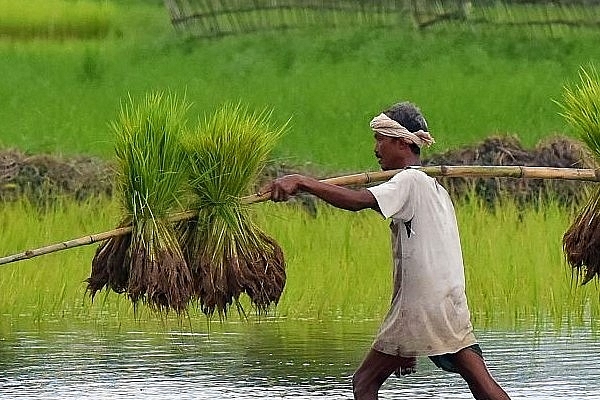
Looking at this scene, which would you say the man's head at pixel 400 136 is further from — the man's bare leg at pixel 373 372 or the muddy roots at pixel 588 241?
the muddy roots at pixel 588 241

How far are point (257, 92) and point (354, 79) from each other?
3.79 feet

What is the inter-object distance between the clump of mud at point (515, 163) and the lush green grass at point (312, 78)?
1623 millimetres

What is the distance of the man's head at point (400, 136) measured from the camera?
695 centimetres

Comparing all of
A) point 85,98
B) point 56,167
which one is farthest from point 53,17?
point 56,167

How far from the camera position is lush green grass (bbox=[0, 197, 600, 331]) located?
10.1 meters

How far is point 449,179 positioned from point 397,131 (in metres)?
6.11

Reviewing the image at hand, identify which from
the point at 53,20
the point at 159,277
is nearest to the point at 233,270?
the point at 159,277

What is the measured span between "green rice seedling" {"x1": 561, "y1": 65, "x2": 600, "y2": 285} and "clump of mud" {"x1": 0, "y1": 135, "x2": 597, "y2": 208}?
4.66m

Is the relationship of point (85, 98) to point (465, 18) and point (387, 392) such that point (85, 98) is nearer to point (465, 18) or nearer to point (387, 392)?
point (465, 18)

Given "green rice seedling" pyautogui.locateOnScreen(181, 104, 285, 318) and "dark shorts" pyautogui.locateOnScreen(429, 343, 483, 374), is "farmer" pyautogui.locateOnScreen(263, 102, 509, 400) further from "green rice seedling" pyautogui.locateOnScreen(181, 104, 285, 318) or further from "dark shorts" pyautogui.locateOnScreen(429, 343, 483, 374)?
"green rice seedling" pyautogui.locateOnScreen(181, 104, 285, 318)

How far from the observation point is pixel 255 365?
8633 millimetres

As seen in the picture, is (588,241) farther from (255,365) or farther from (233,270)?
(255,365)

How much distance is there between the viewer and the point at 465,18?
22594mm

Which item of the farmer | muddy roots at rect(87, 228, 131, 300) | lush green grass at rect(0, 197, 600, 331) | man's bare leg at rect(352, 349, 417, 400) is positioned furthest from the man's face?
lush green grass at rect(0, 197, 600, 331)
